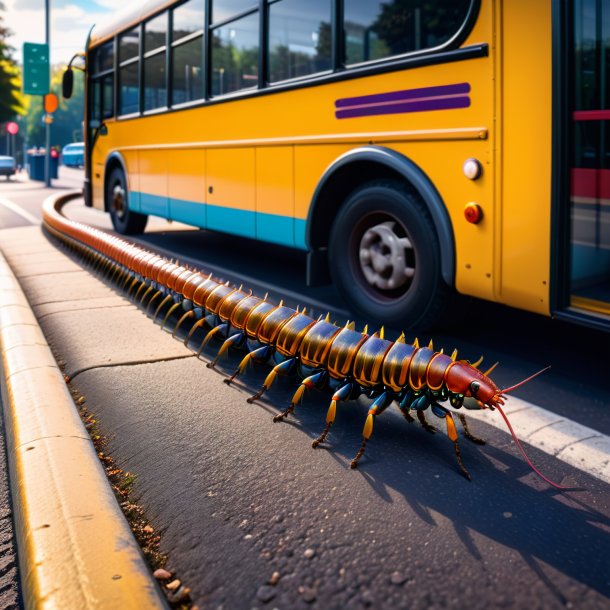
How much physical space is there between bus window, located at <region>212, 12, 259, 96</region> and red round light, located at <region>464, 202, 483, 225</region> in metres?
3.02

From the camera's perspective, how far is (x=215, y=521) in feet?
8.86

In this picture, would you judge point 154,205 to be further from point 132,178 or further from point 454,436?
point 454,436

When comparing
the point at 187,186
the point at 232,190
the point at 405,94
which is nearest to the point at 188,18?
the point at 187,186

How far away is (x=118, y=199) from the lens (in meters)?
11.8

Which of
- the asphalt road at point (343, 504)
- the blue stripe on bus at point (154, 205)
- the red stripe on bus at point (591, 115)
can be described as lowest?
the asphalt road at point (343, 504)

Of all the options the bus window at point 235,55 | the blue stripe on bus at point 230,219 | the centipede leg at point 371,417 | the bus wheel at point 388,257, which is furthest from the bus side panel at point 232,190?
the centipede leg at point 371,417

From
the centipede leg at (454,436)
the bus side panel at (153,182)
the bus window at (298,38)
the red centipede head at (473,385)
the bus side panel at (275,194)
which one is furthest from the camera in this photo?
the bus side panel at (153,182)

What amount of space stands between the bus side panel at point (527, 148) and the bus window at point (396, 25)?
1.56ft

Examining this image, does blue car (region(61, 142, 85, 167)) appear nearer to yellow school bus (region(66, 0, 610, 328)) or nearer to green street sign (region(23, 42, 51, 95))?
green street sign (region(23, 42, 51, 95))

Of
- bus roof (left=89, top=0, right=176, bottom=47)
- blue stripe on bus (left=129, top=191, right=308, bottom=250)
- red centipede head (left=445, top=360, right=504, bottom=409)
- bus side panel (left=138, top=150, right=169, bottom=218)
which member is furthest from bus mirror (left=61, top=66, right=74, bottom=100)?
red centipede head (left=445, top=360, right=504, bottom=409)

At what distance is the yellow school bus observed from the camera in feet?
13.8

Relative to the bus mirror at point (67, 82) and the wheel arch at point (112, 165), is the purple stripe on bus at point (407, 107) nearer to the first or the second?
the wheel arch at point (112, 165)

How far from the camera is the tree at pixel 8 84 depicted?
57375 millimetres

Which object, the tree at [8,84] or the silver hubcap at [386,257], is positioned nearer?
the silver hubcap at [386,257]
